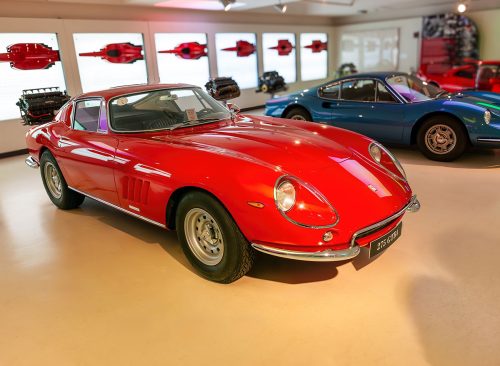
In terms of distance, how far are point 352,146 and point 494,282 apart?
51.9 inches

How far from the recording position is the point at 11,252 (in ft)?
11.2

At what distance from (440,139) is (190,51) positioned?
22.5ft

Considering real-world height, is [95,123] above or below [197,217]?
above

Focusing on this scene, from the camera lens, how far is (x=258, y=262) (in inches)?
115

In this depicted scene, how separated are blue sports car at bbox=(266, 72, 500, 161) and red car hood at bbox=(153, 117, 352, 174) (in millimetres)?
2770

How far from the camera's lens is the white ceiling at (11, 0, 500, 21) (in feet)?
31.7

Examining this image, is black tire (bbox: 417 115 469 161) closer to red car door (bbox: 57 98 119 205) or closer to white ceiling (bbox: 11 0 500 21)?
red car door (bbox: 57 98 119 205)

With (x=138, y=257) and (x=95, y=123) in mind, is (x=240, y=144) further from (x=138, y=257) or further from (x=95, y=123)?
(x=95, y=123)

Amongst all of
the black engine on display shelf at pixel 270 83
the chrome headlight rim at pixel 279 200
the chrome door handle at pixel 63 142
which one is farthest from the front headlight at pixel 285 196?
the black engine on display shelf at pixel 270 83

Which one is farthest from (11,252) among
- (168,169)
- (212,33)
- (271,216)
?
(212,33)

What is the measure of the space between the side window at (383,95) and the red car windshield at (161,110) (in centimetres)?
290

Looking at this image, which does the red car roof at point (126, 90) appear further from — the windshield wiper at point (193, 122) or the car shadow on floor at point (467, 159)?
the car shadow on floor at point (467, 159)

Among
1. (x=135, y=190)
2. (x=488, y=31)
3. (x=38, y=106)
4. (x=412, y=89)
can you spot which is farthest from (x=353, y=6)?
(x=135, y=190)

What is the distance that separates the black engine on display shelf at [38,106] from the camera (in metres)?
6.54
